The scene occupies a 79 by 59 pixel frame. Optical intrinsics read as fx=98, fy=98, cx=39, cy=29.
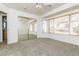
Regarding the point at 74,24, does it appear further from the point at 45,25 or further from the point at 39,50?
the point at 45,25

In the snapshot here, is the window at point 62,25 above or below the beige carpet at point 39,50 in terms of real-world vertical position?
above

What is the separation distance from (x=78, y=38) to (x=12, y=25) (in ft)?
15.1

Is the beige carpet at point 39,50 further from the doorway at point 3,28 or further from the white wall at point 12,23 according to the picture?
the white wall at point 12,23

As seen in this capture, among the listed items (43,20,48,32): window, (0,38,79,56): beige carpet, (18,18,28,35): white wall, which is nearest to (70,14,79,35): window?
(0,38,79,56): beige carpet

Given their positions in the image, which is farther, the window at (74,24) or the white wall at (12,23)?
the window at (74,24)

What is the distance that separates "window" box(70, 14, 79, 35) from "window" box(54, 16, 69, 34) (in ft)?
1.46

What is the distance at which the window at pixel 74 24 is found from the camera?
689cm

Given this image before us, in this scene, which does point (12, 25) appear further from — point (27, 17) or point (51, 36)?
point (51, 36)

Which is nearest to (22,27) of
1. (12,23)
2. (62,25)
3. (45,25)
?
(12,23)

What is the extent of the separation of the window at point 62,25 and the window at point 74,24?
1.46ft

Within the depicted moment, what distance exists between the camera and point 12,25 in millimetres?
7082

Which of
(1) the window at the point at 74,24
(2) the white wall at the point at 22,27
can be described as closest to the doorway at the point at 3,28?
(2) the white wall at the point at 22,27

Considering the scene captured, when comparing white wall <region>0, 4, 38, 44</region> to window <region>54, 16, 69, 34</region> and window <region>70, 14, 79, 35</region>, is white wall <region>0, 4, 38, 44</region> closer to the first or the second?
window <region>54, 16, 69, 34</region>

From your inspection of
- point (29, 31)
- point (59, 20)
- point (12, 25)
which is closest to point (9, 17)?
point (12, 25)
